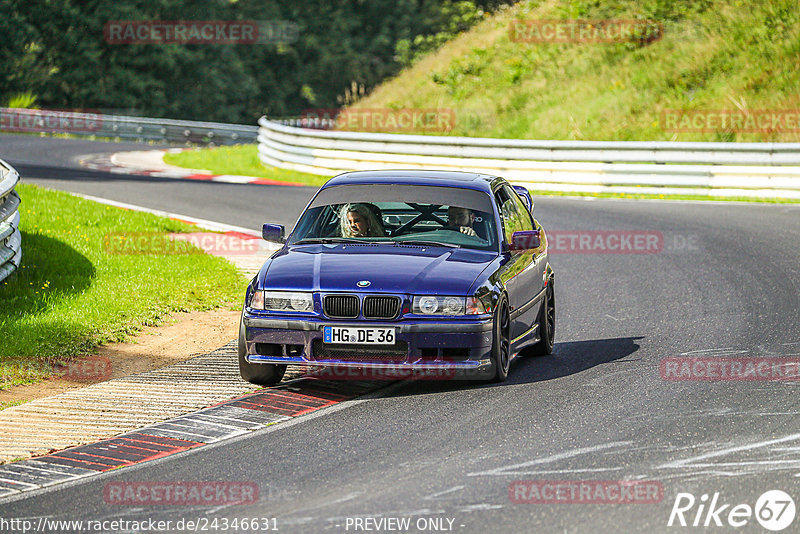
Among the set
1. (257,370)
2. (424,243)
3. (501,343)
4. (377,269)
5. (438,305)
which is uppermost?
(424,243)

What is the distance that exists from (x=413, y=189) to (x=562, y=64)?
25259 mm

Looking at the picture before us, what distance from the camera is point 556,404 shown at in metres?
8.25

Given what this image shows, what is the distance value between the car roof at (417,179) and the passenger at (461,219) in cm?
28

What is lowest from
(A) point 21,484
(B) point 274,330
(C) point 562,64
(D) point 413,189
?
(A) point 21,484

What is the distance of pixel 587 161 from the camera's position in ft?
Answer: 81.0

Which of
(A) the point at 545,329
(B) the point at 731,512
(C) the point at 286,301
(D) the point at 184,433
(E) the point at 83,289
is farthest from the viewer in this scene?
(E) the point at 83,289

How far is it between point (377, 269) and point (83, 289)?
536 centimetres

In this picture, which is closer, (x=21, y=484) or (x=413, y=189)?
(x=21, y=484)

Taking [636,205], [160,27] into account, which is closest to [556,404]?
[636,205]

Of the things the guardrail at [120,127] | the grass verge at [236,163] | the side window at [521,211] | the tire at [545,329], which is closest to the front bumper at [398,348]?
the tire at [545,329]

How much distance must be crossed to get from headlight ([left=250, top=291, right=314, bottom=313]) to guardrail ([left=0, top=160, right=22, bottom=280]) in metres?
4.39

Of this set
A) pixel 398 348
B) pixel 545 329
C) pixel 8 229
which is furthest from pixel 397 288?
pixel 8 229

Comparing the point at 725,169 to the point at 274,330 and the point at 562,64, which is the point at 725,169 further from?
the point at 274,330

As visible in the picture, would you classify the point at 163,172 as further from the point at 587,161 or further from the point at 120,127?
the point at 120,127
